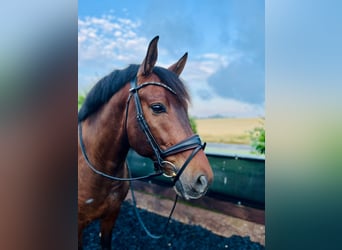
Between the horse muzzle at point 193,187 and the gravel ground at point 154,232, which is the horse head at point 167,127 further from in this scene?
the gravel ground at point 154,232

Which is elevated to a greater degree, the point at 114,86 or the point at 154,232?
the point at 114,86

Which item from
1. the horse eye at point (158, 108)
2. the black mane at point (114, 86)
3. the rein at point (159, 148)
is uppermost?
the black mane at point (114, 86)

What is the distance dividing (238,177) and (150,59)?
78cm

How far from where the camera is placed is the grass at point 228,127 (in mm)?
1800

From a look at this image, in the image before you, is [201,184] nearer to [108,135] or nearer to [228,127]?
[228,127]

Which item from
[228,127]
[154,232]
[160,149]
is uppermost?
[228,127]

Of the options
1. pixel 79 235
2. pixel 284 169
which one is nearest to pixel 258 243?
pixel 284 169

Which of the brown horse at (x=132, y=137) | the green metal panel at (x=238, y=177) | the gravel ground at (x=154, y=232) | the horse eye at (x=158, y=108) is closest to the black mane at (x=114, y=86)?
the brown horse at (x=132, y=137)

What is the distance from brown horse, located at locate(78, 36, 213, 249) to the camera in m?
1.70

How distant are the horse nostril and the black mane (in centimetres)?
39

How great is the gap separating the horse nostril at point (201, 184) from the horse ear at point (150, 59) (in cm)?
62

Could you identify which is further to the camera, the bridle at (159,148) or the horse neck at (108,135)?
the horse neck at (108,135)

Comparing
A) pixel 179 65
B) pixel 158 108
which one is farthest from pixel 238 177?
pixel 179 65

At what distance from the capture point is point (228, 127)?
1809 mm
